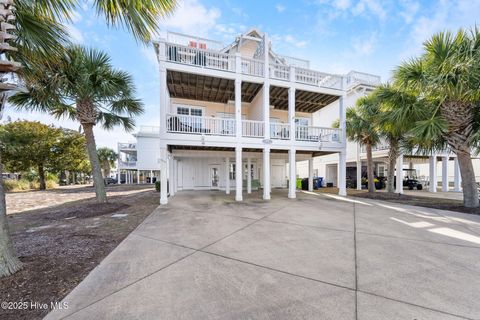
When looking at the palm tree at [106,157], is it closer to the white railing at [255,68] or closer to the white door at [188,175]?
the white door at [188,175]

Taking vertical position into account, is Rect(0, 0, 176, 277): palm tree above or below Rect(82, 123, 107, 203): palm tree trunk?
above

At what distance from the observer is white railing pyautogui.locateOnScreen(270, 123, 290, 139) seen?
10773 mm

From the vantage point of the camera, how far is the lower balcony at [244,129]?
9.43 metres

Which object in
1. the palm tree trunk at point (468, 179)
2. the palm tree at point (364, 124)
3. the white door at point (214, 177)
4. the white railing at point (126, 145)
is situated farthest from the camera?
the white railing at point (126, 145)

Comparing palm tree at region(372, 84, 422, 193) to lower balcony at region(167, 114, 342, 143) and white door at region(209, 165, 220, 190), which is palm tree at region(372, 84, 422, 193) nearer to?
lower balcony at region(167, 114, 342, 143)

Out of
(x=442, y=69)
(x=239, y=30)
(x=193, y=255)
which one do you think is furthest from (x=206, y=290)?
(x=239, y=30)

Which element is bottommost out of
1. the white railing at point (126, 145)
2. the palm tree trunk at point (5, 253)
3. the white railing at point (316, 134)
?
the palm tree trunk at point (5, 253)

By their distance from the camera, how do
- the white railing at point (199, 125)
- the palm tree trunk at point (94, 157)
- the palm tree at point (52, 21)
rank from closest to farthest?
the palm tree at point (52, 21)
the palm tree trunk at point (94, 157)
the white railing at point (199, 125)

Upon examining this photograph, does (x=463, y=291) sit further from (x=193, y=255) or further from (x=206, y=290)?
(x=193, y=255)

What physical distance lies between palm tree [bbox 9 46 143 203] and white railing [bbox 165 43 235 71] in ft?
7.41

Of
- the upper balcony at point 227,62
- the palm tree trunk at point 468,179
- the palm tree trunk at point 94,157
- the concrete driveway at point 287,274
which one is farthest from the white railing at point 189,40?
the palm tree trunk at point 468,179

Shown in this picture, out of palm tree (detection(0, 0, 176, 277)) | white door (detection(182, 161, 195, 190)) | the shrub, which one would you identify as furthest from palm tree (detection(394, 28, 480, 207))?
the shrub

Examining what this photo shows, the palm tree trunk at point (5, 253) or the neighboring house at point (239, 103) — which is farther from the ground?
the neighboring house at point (239, 103)

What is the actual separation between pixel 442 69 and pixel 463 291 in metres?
7.83
